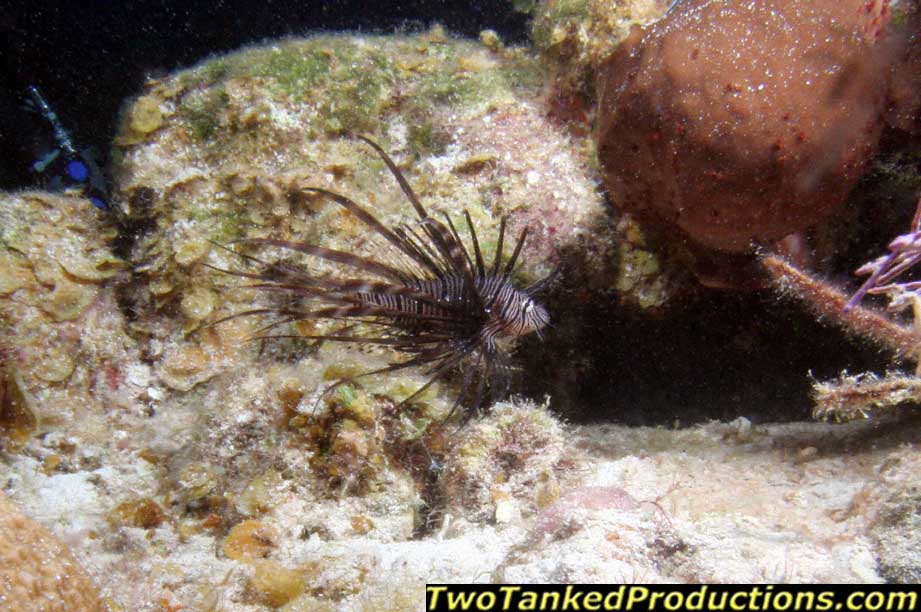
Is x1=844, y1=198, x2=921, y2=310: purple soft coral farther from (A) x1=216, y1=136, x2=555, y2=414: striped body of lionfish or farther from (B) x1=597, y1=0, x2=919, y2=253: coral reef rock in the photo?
(A) x1=216, y1=136, x2=555, y2=414: striped body of lionfish

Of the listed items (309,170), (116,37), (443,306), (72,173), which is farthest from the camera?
(116,37)

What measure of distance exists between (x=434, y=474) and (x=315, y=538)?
744 mm

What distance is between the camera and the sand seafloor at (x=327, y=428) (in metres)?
2.05

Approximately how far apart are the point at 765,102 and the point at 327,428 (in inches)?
118

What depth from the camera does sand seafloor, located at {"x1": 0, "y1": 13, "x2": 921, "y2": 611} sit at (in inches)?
80.9

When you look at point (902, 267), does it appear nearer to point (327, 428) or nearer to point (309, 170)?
point (327, 428)

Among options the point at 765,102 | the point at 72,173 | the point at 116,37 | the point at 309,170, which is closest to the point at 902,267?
the point at 765,102

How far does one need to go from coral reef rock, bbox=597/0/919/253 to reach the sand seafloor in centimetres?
104

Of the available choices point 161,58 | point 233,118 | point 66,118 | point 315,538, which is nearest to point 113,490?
point 315,538

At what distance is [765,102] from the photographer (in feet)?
8.57

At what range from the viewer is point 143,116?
4.35 meters

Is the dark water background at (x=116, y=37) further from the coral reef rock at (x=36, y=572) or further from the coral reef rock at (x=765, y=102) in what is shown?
the coral reef rock at (x=36, y=572)

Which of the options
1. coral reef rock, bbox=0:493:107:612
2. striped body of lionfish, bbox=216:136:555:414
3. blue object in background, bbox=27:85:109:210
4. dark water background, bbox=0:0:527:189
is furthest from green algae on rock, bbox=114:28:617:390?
dark water background, bbox=0:0:527:189

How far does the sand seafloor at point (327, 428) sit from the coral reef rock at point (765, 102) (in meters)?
1.04
